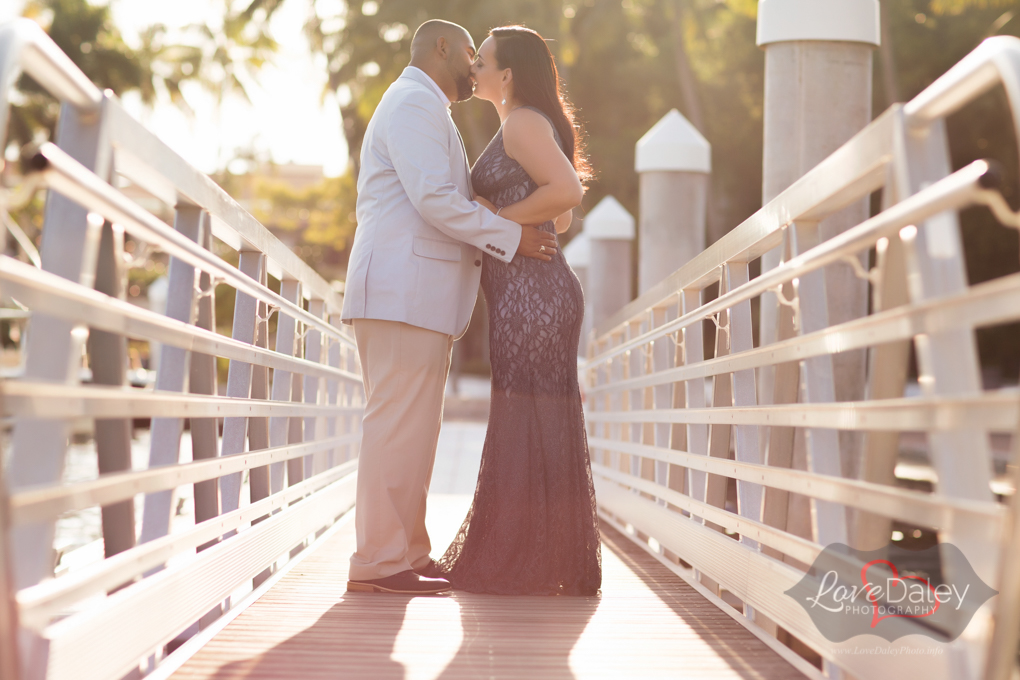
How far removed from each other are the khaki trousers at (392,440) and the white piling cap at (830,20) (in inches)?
95.9

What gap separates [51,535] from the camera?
1666 millimetres

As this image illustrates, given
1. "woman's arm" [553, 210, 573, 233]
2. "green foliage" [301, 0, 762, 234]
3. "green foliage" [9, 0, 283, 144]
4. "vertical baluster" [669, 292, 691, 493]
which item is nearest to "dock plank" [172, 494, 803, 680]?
"vertical baluster" [669, 292, 691, 493]

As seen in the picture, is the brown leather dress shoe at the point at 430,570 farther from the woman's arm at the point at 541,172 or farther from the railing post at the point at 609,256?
the railing post at the point at 609,256

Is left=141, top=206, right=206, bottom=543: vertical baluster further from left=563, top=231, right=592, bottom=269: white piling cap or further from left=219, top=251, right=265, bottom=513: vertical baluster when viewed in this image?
left=563, top=231, right=592, bottom=269: white piling cap

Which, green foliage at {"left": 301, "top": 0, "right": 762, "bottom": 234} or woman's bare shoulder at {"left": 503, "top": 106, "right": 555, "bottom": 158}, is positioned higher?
green foliage at {"left": 301, "top": 0, "right": 762, "bottom": 234}

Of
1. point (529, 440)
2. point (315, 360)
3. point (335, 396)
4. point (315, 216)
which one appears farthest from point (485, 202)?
point (315, 216)

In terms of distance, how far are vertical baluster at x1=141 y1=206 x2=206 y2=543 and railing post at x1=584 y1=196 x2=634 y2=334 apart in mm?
7558

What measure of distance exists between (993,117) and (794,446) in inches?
943

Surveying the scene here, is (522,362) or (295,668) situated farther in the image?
(522,362)

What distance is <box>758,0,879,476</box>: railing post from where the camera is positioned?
15.4 feet

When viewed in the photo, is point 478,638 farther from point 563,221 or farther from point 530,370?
point 563,221

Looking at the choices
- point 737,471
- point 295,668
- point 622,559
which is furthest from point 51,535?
point 622,559

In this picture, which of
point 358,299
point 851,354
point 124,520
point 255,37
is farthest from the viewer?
point 255,37

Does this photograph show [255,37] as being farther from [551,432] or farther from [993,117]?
[551,432]
